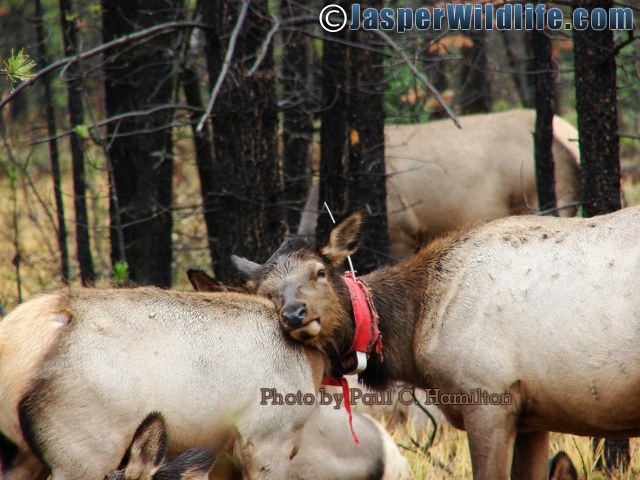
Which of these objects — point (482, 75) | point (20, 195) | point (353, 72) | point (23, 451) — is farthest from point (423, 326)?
point (20, 195)

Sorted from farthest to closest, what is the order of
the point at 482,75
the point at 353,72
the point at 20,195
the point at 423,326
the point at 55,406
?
1. the point at 20,195
2. the point at 482,75
3. the point at 353,72
4. the point at 423,326
5. the point at 55,406

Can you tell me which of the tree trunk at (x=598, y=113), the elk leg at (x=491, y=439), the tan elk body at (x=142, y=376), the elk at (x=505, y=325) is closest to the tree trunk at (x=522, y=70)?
the tree trunk at (x=598, y=113)

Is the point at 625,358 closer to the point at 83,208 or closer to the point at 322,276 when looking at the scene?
the point at 322,276

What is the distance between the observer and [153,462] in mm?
4008

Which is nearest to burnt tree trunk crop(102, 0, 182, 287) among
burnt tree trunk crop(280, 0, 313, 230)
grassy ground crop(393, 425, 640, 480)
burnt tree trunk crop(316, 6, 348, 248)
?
burnt tree trunk crop(280, 0, 313, 230)

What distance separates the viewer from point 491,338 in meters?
5.27

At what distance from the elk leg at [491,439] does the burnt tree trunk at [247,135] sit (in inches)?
111

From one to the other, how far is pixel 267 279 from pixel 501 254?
1.50m

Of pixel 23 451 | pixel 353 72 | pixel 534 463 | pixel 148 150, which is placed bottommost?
pixel 534 463

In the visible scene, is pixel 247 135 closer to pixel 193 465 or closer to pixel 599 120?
pixel 599 120

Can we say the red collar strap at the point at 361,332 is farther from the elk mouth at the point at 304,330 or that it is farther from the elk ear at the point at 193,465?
the elk ear at the point at 193,465

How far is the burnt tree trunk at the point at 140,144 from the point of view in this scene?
948cm

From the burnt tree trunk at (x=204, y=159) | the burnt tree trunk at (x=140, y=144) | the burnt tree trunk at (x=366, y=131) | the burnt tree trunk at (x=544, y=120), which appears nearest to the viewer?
the burnt tree trunk at (x=366, y=131)

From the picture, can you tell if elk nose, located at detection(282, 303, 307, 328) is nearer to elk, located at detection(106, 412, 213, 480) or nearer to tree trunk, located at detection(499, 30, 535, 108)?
elk, located at detection(106, 412, 213, 480)
